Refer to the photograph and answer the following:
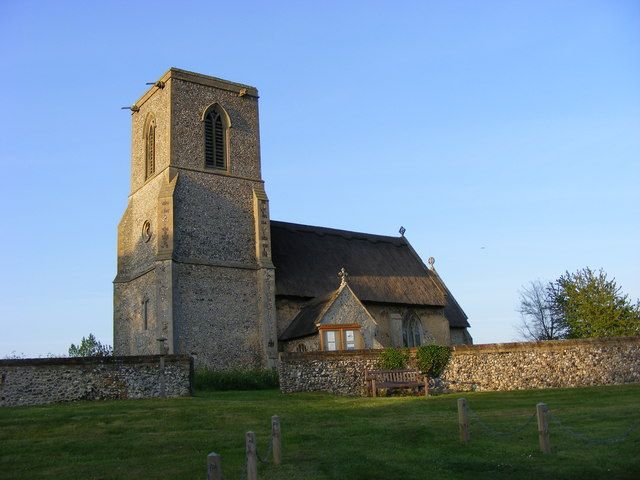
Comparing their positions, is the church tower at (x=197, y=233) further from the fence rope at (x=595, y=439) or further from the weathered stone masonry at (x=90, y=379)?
the fence rope at (x=595, y=439)

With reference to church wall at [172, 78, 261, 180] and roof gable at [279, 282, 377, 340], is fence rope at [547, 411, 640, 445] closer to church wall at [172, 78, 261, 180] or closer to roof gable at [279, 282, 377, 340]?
roof gable at [279, 282, 377, 340]

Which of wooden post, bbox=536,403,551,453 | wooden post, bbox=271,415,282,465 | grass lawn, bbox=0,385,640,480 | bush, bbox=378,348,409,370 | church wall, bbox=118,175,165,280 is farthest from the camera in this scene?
church wall, bbox=118,175,165,280

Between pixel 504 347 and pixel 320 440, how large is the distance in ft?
41.8

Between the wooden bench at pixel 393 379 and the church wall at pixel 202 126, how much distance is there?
54.9ft

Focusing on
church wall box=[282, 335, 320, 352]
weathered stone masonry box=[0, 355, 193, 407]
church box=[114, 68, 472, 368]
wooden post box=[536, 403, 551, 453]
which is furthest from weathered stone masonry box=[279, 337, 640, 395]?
wooden post box=[536, 403, 551, 453]

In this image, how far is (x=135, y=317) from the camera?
3694cm

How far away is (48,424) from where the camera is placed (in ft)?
58.3

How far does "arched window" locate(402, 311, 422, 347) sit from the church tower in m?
9.51

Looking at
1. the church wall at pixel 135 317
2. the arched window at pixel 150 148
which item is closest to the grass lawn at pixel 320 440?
the church wall at pixel 135 317

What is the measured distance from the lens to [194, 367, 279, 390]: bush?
1195 inches

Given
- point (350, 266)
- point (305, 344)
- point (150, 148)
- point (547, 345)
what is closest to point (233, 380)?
point (305, 344)

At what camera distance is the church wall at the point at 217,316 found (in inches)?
1345

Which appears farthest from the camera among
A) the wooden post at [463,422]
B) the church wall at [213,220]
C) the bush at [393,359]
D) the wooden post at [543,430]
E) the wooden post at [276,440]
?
the church wall at [213,220]

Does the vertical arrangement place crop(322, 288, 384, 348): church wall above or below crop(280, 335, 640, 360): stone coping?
above
